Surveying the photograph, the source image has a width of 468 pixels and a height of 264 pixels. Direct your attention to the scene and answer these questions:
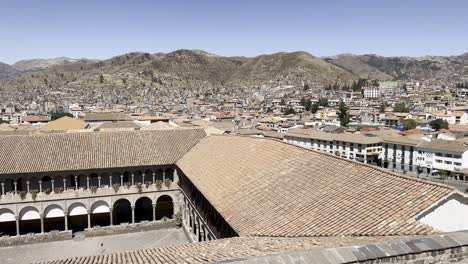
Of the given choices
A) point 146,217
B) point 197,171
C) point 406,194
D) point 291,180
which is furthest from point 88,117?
point 406,194

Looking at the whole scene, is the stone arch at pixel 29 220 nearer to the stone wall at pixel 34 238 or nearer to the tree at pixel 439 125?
the stone wall at pixel 34 238

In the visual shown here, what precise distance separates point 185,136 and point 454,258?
32.9 meters

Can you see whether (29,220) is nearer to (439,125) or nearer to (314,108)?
(439,125)

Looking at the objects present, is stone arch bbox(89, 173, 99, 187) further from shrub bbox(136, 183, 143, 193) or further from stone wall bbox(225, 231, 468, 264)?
stone wall bbox(225, 231, 468, 264)

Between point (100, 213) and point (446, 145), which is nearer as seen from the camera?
point (100, 213)

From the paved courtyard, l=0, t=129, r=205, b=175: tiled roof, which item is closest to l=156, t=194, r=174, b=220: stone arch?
the paved courtyard

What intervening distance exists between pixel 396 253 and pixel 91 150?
32315mm

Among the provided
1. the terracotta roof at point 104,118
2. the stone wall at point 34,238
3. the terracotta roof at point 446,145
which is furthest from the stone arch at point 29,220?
the terracotta roof at point 446,145

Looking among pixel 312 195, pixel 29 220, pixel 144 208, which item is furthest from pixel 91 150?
pixel 312 195

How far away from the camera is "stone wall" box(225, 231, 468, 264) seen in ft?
31.0

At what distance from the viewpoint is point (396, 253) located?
9945mm

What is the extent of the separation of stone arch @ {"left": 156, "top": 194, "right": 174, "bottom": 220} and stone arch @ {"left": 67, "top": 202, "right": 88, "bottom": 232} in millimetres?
6501

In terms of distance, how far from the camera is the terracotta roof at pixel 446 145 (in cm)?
7450

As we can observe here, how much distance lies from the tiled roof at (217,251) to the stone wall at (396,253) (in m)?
2.36
